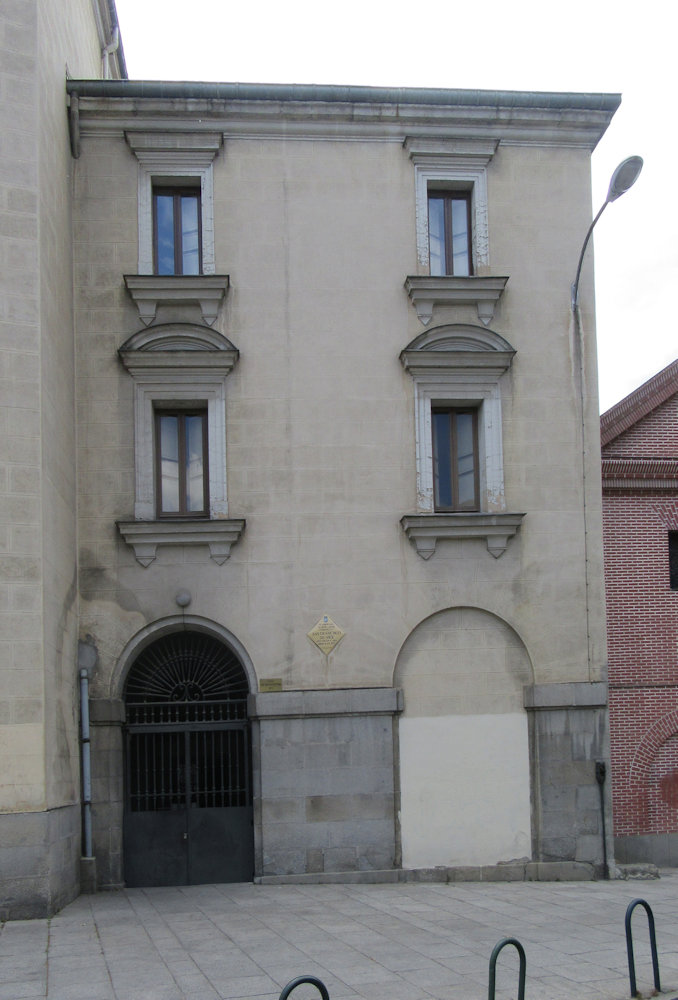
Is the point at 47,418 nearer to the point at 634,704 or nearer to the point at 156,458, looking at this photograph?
the point at 156,458

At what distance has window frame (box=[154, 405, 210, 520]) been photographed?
16719 mm

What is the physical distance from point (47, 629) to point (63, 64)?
28.1ft

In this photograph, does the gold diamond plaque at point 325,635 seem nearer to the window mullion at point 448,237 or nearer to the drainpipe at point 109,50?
the window mullion at point 448,237

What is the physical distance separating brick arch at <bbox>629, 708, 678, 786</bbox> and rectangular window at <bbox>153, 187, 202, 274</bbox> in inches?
405

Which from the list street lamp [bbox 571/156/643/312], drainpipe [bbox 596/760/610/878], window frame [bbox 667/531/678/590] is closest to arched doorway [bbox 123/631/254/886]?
drainpipe [bbox 596/760/610/878]

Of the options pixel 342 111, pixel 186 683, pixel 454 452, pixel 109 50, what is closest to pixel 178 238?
pixel 342 111

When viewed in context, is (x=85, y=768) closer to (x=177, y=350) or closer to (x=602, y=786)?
(x=177, y=350)

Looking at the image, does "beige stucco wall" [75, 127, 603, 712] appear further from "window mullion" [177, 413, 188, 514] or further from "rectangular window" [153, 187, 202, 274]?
"window mullion" [177, 413, 188, 514]

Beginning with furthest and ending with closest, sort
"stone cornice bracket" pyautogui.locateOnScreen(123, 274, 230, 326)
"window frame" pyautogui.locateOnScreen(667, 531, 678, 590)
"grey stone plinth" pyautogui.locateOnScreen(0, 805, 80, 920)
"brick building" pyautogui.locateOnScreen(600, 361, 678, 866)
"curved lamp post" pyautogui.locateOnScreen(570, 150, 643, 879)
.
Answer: "window frame" pyautogui.locateOnScreen(667, 531, 678, 590)
"brick building" pyautogui.locateOnScreen(600, 361, 678, 866)
"stone cornice bracket" pyautogui.locateOnScreen(123, 274, 230, 326)
"curved lamp post" pyautogui.locateOnScreen(570, 150, 643, 879)
"grey stone plinth" pyautogui.locateOnScreen(0, 805, 80, 920)

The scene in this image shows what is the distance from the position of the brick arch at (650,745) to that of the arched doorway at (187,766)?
627cm

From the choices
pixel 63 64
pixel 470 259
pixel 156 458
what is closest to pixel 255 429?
pixel 156 458

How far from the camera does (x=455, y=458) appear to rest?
1744cm

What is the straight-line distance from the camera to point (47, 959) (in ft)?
37.0

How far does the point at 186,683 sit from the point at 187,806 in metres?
1.78
